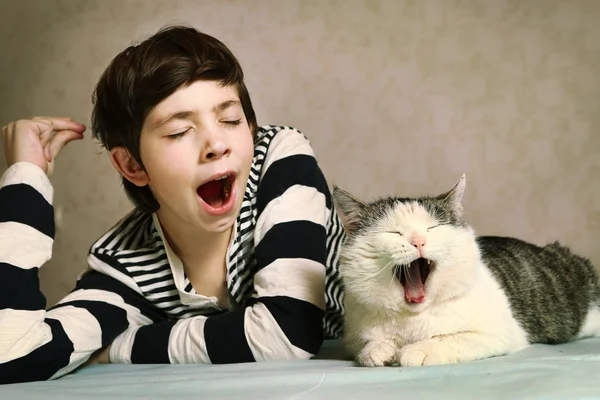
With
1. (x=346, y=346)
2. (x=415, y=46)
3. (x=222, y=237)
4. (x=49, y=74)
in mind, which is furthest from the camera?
(x=49, y=74)

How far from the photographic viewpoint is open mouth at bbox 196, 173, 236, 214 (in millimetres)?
1258

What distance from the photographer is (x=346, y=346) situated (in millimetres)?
1174

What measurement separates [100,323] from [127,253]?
6.7 inches

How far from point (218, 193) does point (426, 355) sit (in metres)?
0.54

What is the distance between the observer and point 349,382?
909 mm

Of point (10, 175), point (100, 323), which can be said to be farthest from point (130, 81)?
point (100, 323)

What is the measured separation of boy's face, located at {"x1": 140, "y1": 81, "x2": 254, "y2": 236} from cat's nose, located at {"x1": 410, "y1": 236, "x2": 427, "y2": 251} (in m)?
0.39

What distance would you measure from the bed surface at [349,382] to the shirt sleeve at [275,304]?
78mm

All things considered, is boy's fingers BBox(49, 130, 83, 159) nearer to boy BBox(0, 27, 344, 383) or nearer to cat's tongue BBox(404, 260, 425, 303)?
boy BBox(0, 27, 344, 383)

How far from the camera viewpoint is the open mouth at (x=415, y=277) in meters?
1.05

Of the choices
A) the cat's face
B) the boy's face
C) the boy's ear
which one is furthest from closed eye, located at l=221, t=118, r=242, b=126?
the cat's face

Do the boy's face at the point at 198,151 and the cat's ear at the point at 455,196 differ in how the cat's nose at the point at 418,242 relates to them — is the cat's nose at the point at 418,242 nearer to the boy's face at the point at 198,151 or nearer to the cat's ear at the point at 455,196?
the cat's ear at the point at 455,196

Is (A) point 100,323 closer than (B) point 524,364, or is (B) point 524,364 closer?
(B) point 524,364

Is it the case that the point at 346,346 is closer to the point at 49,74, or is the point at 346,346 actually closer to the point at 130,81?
the point at 130,81
